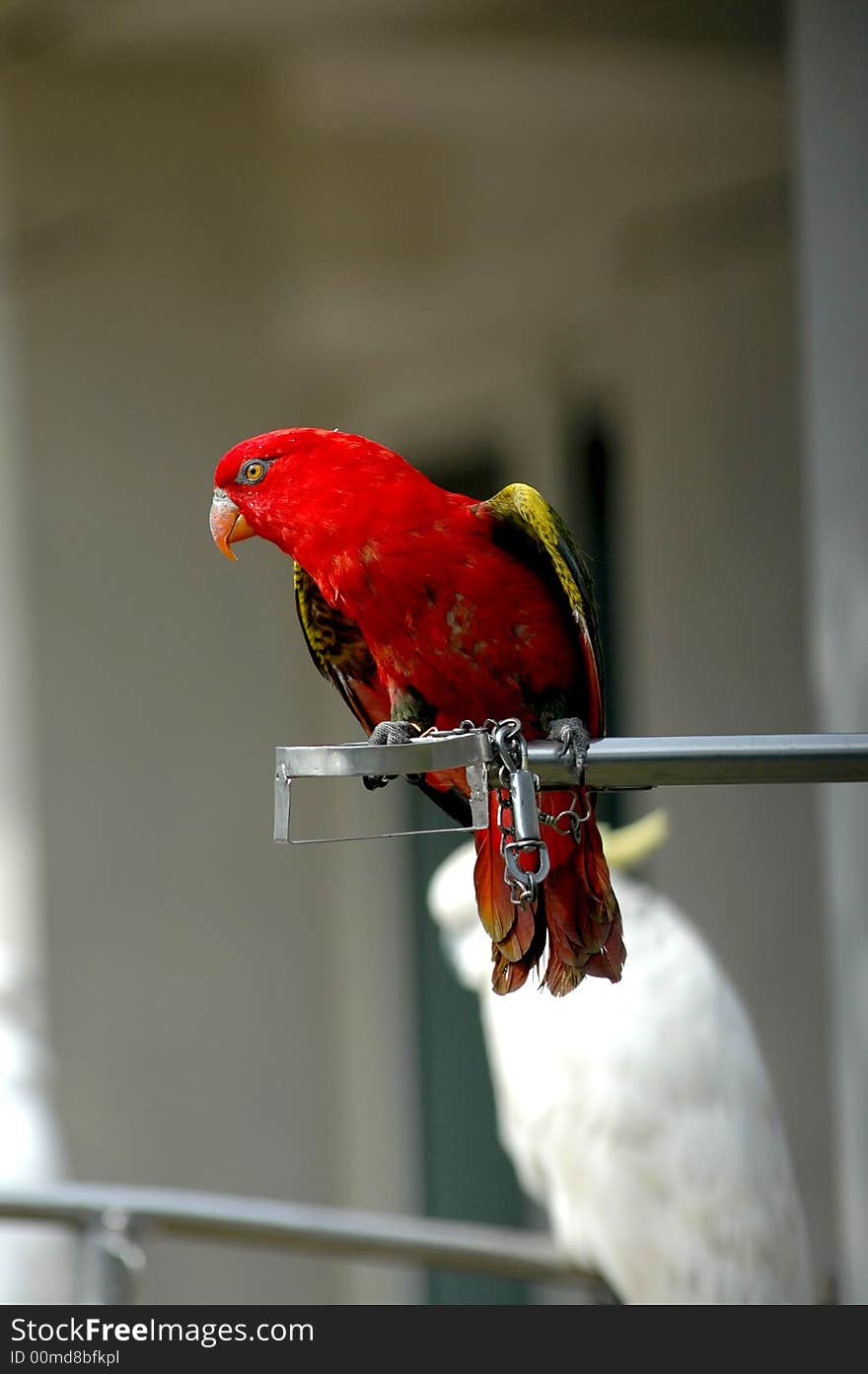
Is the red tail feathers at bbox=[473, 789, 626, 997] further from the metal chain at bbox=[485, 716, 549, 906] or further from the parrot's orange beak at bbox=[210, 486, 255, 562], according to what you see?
the parrot's orange beak at bbox=[210, 486, 255, 562]

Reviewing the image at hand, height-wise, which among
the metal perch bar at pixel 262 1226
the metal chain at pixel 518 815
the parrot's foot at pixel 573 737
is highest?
the parrot's foot at pixel 573 737

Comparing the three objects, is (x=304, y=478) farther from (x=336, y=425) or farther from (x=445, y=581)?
(x=336, y=425)

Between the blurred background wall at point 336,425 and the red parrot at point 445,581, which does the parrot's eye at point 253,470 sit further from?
the blurred background wall at point 336,425

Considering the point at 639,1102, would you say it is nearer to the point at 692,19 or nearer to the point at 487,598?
the point at 487,598

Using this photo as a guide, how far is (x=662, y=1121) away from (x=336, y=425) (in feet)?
4.79

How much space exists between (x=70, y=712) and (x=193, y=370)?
59 cm

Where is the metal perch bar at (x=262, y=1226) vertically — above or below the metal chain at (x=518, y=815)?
below

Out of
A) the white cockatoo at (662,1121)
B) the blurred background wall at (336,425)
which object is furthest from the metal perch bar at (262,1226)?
the blurred background wall at (336,425)

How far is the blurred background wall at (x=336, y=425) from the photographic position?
6.86ft

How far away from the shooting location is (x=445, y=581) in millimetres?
630

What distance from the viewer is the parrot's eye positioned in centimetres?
62

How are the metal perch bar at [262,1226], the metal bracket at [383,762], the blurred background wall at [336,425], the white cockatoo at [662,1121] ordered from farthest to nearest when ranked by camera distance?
the blurred background wall at [336,425] → the white cockatoo at [662,1121] → the metal perch bar at [262,1226] → the metal bracket at [383,762]

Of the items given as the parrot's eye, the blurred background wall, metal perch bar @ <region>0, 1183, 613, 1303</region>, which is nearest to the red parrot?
the parrot's eye

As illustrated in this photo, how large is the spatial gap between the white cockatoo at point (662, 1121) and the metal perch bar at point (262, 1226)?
20 cm
